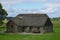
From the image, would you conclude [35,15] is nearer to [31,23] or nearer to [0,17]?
[31,23]

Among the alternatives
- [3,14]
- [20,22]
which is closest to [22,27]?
[20,22]

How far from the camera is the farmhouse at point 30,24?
8494cm

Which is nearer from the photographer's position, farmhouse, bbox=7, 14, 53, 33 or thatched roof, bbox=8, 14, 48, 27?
farmhouse, bbox=7, 14, 53, 33

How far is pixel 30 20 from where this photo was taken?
8831cm

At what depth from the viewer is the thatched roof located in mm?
86312

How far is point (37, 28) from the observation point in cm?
8500

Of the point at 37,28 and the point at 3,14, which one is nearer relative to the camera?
the point at 37,28

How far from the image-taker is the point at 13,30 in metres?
86.7

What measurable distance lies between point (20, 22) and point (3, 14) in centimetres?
735

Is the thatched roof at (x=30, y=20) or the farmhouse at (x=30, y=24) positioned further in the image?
the thatched roof at (x=30, y=20)

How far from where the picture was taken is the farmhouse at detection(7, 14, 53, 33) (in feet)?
279

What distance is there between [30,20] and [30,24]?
2.45 metres

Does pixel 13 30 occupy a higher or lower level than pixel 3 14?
lower

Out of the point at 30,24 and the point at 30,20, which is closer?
the point at 30,24
